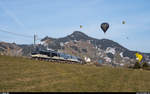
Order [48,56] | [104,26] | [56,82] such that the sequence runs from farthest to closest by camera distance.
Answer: [48,56] < [104,26] < [56,82]

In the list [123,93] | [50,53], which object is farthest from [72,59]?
[123,93]

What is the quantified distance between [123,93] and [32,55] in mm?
48711

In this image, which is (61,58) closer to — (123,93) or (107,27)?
(107,27)

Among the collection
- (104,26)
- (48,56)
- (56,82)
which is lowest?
(56,82)

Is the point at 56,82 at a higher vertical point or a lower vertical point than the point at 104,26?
lower

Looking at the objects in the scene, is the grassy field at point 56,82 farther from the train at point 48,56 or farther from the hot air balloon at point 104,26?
the train at point 48,56


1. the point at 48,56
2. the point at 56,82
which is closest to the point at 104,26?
the point at 48,56

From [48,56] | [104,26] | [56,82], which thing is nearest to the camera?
[56,82]

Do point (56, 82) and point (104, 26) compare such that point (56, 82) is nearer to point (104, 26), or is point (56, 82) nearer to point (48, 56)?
point (104, 26)

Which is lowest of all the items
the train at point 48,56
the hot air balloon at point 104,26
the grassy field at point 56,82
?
the grassy field at point 56,82

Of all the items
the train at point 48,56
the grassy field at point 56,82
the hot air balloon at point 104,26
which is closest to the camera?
the grassy field at point 56,82

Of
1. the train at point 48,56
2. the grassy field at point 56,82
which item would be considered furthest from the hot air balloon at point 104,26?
the grassy field at point 56,82

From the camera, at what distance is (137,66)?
99812 millimetres

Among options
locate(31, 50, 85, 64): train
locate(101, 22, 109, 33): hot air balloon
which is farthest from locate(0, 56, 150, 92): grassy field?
locate(31, 50, 85, 64): train
